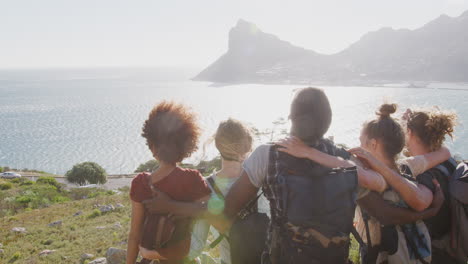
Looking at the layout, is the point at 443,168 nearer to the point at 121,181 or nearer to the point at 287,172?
the point at 287,172

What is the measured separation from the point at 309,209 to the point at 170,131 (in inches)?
Result: 47.0

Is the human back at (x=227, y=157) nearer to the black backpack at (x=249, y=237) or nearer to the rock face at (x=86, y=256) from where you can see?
the black backpack at (x=249, y=237)

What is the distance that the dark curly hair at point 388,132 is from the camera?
275cm

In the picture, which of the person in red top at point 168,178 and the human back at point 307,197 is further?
the person in red top at point 168,178

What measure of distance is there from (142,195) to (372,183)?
168 centimetres

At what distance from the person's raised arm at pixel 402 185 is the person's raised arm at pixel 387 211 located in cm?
7

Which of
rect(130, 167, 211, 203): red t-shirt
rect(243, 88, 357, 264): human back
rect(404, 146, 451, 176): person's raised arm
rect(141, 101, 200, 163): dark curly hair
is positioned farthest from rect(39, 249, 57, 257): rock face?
rect(404, 146, 451, 176): person's raised arm

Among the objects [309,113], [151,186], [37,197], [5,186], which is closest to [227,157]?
[151,186]

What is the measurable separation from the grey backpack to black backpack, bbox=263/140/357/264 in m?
1.30

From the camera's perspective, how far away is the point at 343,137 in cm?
8006

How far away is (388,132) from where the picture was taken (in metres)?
2.75

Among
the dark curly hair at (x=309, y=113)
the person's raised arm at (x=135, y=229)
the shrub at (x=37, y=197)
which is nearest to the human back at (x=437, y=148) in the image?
the dark curly hair at (x=309, y=113)

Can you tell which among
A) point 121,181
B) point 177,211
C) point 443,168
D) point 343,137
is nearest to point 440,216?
point 443,168

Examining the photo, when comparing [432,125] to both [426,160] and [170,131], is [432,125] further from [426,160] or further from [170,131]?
[170,131]
